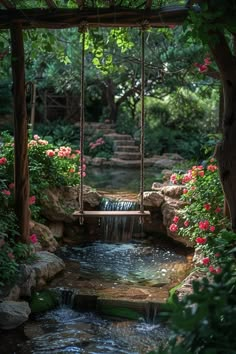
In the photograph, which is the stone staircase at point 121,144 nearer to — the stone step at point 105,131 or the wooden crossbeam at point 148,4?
the stone step at point 105,131

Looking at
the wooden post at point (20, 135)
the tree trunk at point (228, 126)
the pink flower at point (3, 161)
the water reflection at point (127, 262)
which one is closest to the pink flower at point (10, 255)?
the wooden post at point (20, 135)

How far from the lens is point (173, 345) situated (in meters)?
1.73

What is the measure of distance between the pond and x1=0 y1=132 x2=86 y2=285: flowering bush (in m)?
1.34

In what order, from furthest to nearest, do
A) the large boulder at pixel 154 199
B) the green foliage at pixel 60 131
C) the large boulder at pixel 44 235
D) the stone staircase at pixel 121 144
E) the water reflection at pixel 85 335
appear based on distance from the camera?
the green foliage at pixel 60 131 → the stone staircase at pixel 121 144 → the large boulder at pixel 154 199 → the large boulder at pixel 44 235 → the water reflection at pixel 85 335

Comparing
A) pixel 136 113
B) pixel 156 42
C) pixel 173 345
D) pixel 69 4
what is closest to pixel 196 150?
pixel 156 42

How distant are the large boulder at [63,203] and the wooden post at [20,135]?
156 cm

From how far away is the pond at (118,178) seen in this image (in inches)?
381

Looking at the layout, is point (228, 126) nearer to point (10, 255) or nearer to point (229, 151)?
point (229, 151)

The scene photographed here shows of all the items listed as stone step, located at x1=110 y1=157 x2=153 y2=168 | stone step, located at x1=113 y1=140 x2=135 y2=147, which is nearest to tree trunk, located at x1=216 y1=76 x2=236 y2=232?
stone step, located at x1=110 y1=157 x2=153 y2=168

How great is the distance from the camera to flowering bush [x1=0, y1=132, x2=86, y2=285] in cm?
479

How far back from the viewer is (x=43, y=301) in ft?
15.8

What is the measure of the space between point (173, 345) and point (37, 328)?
2.90m

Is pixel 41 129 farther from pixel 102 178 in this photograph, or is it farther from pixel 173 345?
pixel 173 345

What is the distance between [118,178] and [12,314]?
23.1 feet
